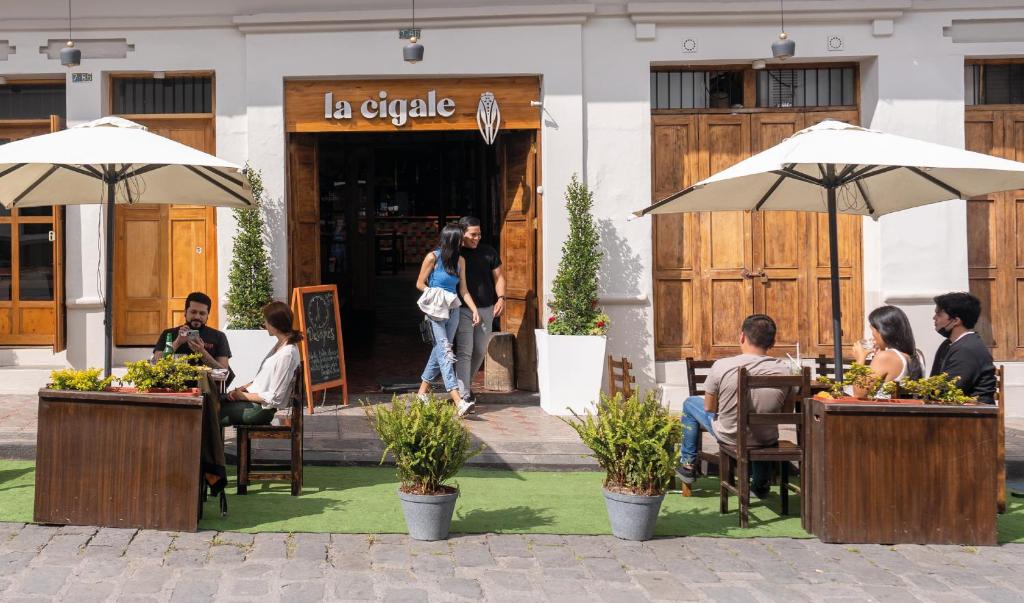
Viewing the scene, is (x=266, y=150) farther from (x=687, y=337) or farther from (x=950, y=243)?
(x=950, y=243)

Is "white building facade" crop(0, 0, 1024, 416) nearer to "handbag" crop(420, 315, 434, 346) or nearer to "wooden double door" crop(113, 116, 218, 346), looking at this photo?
"wooden double door" crop(113, 116, 218, 346)

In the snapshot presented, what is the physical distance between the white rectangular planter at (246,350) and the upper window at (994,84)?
7.65 m

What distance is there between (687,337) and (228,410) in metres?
5.34

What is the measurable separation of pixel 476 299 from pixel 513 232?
129 cm

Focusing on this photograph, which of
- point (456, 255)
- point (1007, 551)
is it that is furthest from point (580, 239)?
point (1007, 551)

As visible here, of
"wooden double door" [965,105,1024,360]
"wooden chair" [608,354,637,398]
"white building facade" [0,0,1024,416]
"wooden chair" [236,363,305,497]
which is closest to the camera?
"wooden chair" [236,363,305,497]

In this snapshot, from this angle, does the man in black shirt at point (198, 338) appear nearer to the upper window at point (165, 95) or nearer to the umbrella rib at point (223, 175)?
the umbrella rib at point (223, 175)

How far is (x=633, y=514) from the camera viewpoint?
553 cm

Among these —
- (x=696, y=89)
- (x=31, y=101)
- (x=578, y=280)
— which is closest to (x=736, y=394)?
(x=578, y=280)

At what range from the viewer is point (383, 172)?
22.9 meters

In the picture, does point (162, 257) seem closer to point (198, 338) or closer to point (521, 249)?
point (198, 338)

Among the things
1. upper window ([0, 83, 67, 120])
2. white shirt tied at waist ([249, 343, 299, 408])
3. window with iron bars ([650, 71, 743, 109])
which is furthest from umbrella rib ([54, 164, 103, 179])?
window with iron bars ([650, 71, 743, 109])

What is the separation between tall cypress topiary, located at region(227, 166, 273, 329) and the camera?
31.2ft

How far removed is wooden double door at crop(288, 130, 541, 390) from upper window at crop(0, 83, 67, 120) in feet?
8.45
